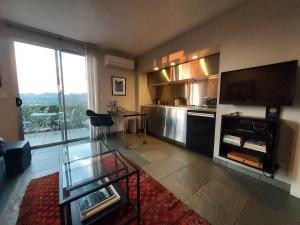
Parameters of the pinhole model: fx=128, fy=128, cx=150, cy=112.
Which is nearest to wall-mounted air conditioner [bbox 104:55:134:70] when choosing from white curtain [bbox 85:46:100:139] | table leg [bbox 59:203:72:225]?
white curtain [bbox 85:46:100:139]

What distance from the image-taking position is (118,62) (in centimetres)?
363

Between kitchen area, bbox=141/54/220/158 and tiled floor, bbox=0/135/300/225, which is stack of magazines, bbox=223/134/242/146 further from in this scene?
tiled floor, bbox=0/135/300/225

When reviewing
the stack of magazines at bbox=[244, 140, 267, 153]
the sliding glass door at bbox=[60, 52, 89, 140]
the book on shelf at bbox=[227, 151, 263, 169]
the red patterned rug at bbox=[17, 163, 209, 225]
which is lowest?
the red patterned rug at bbox=[17, 163, 209, 225]

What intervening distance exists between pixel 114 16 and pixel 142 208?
2772 mm

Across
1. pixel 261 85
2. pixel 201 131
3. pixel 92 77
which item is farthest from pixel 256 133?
pixel 92 77

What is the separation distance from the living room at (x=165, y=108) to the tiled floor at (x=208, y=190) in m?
0.01

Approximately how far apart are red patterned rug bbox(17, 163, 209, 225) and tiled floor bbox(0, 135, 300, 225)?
3.5 inches

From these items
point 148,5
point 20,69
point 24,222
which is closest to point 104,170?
point 24,222

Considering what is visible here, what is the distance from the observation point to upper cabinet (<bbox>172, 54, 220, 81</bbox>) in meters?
2.51

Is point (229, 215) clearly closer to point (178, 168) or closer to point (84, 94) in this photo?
point (178, 168)

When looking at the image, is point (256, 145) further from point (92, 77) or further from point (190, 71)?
point (92, 77)

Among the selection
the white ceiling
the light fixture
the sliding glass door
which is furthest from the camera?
the sliding glass door

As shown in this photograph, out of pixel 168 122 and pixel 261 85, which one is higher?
pixel 261 85

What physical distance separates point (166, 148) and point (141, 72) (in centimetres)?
254
